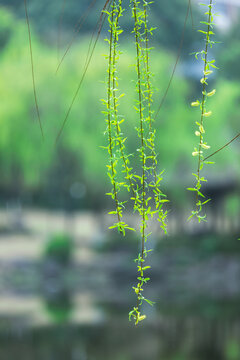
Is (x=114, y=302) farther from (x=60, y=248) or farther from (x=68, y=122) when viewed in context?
(x=68, y=122)

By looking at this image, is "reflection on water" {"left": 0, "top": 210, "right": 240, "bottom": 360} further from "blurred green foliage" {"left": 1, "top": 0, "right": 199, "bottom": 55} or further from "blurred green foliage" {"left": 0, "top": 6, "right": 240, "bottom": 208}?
"blurred green foliage" {"left": 1, "top": 0, "right": 199, "bottom": 55}

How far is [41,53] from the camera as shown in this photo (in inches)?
321

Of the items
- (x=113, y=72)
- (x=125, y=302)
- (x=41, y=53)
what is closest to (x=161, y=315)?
(x=125, y=302)

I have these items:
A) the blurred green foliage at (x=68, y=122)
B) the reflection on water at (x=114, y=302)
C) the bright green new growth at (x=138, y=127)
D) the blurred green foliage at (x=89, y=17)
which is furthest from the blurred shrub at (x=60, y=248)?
the bright green new growth at (x=138, y=127)

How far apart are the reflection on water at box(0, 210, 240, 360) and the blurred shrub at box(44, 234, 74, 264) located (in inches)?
2.9

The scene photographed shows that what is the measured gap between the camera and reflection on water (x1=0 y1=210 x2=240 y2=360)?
573 centimetres

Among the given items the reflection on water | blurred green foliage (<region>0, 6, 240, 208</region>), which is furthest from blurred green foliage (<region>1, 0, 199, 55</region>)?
the reflection on water

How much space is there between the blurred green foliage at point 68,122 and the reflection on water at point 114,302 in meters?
0.77

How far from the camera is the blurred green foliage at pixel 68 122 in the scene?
26.4ft

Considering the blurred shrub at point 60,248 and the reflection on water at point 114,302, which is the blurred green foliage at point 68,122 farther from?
the reflection on water at point 114,302

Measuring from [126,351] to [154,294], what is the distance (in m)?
1.50

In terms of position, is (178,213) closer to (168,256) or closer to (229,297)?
(168,256)

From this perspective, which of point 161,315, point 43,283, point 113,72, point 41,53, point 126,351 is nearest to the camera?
point 113,72

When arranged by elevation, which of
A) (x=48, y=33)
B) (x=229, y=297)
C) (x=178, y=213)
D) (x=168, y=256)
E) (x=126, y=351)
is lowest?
(x=126, y=351)
